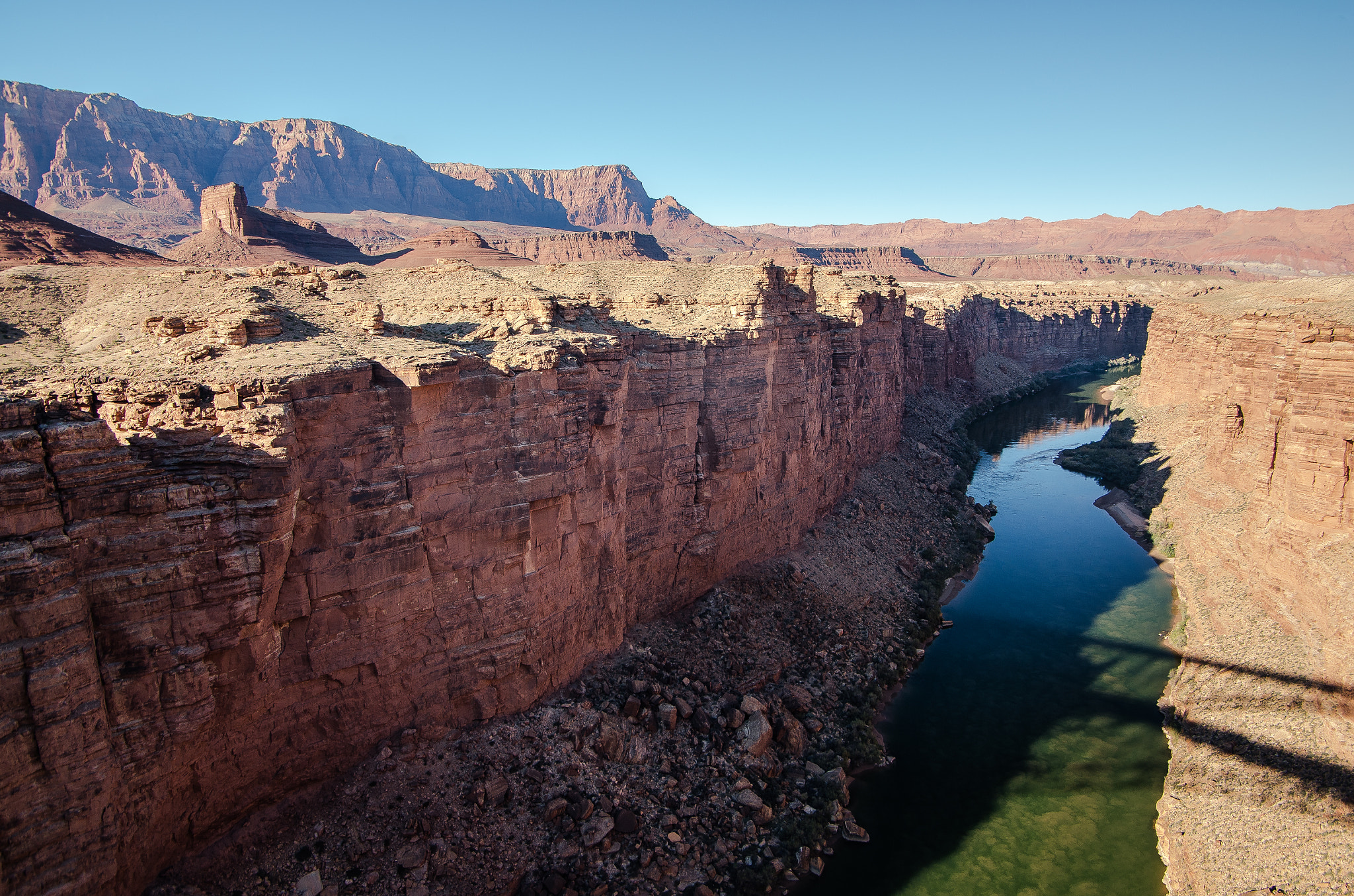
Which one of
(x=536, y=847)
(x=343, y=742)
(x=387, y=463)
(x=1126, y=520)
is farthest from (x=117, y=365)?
(x=1126, y=520)

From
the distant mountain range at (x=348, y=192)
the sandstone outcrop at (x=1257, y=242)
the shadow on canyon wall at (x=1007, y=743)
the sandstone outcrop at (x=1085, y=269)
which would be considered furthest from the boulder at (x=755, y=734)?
the sandstone outcrop at (x=1257, y=242)

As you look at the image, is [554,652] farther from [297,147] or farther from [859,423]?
[297,147]

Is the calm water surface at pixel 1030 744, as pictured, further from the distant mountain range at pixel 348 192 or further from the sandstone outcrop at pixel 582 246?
the distant mountain range at pixel 348 192

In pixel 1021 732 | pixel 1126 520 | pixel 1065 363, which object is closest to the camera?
pixel 1021 732

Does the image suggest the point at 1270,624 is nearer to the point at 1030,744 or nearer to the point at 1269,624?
the point at 1269,624

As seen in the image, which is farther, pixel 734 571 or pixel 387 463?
pixel 734 571
